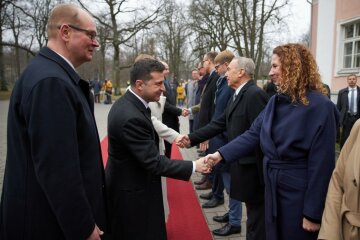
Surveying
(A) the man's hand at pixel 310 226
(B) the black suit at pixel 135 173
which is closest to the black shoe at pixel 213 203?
(B) the black suit at pixel 135 173

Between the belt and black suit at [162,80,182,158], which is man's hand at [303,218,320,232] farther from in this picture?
black suit at [162,80,182,158]

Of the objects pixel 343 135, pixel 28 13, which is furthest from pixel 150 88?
pixel 28 13

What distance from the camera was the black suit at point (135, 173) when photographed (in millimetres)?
2516

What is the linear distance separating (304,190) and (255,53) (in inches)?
934

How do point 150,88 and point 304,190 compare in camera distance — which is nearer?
point 304,190

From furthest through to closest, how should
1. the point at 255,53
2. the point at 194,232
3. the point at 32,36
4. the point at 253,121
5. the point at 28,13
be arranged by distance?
the point at 32,36 < the point at 28,13 < the point at 255,53 < the point at 194,232 < the point at 253,121

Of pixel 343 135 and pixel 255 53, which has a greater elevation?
pixel 255 53

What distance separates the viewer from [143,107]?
274 cm

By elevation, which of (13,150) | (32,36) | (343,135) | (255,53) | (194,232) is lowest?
(194,232)

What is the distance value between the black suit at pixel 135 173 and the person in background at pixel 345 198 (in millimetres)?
1149

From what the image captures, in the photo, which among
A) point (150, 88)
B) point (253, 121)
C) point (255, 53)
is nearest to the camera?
point (150, 88)

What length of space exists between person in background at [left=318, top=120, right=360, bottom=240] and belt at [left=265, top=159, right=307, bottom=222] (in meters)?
0.30

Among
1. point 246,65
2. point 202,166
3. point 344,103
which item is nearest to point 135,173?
point 202,166

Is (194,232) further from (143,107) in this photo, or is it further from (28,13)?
(28,13)
